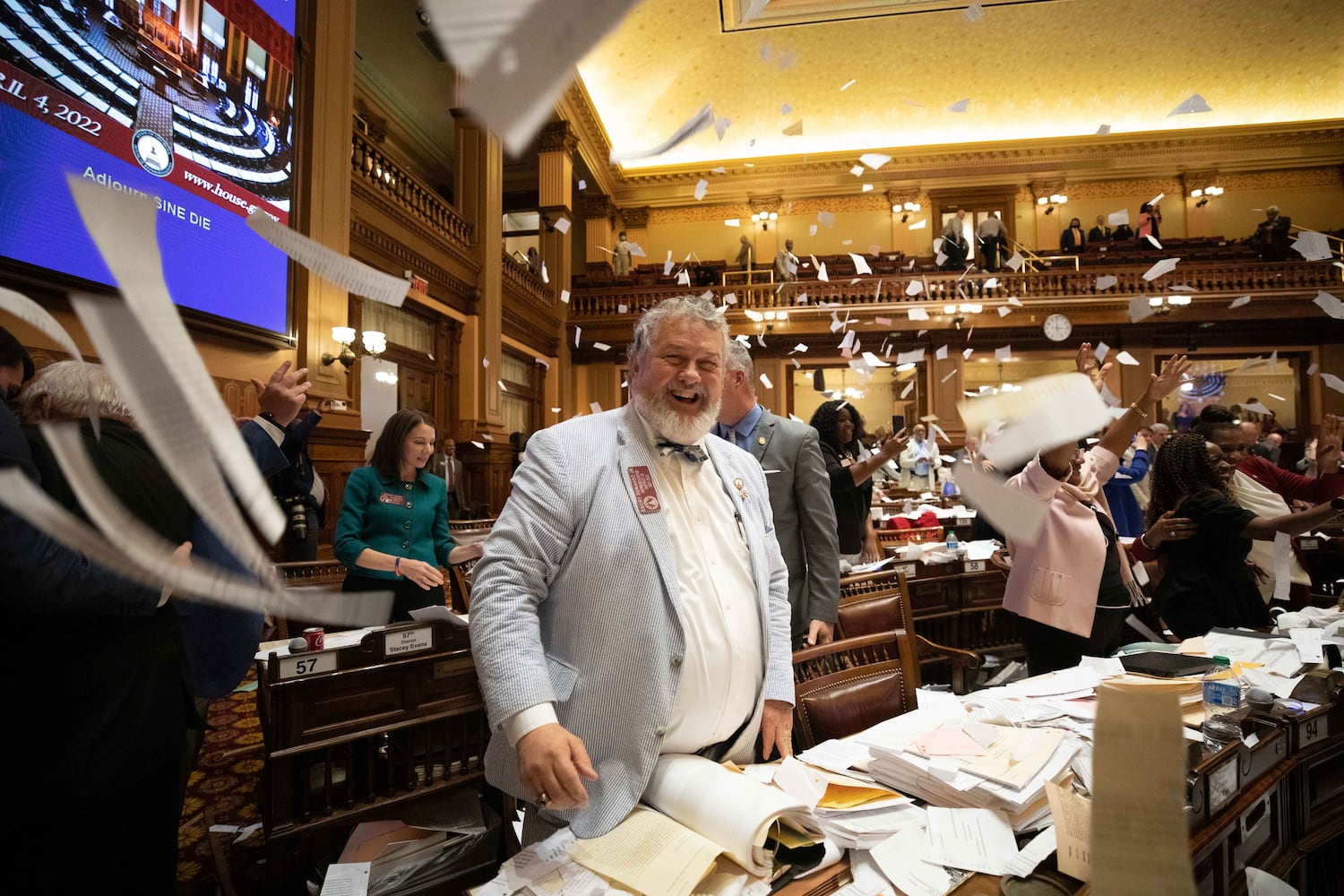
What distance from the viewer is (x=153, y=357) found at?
0.26m

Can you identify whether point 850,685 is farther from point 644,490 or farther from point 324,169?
point 324,169

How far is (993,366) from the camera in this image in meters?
12.5

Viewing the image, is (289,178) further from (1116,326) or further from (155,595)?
(1116,326)

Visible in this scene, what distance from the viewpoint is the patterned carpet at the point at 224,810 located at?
1.90 meters

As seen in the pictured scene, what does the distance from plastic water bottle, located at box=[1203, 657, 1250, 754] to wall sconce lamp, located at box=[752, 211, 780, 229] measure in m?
12.9

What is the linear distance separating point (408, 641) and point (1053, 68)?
12.0m

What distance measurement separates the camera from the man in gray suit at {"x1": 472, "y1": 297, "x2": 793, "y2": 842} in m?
1.07

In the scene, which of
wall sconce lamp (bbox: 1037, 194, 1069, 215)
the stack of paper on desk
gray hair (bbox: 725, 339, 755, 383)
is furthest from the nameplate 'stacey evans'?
wall sconce lamp (bbox: 1037, 194, 1069, 215)

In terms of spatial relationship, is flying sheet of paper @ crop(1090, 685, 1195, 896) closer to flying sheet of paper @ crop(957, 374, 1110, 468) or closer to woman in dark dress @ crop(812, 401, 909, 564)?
flying sheet of paper @ crop(957, 374, 1110, 468)

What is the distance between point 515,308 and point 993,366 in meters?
9.13

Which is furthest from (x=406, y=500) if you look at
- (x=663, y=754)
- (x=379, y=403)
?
(x=379, y=403)

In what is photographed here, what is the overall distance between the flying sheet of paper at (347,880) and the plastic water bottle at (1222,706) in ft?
5.47

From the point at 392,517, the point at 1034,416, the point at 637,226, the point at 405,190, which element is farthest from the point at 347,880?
the point at 637,226

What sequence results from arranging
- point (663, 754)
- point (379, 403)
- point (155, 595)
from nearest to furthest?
point (155, 595) < point (663, 754) < point (379, 403)
